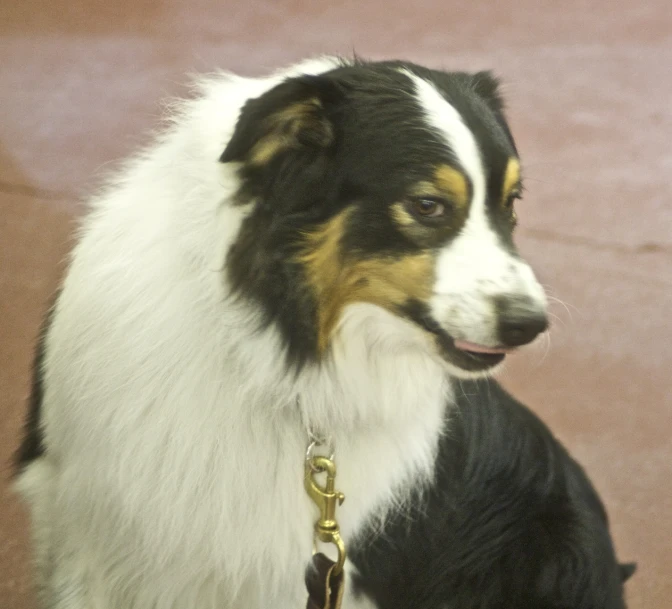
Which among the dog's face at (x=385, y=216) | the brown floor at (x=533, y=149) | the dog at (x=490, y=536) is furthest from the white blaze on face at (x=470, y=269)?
the brown floor at (x=533, y=149)

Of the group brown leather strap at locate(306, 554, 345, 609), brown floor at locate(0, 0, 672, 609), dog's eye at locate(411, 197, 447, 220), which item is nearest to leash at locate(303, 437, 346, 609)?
brown leather strap at locate(306, 554, 345, 609)

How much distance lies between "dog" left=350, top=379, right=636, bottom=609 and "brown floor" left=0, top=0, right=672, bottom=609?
2.45 feet

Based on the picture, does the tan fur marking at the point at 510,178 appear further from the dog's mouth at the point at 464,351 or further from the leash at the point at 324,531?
the leash at the point at 324,531

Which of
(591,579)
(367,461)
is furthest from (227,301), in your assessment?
(591,579)

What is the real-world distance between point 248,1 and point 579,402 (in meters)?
3.10

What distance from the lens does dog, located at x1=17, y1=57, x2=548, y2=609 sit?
1323 mm

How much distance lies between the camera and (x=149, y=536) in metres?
1.47

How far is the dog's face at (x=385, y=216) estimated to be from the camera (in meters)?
1.31

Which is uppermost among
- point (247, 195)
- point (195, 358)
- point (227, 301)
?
point (247, 195)

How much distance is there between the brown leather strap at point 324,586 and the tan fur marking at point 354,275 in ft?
1.34

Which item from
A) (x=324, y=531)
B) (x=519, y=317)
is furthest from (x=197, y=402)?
(x=519, y=317)

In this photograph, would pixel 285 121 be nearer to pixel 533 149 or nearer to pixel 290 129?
pixel 290 129

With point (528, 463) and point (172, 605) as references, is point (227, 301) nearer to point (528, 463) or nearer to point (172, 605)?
point (172, 605)

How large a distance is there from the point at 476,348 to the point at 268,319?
33 cm
